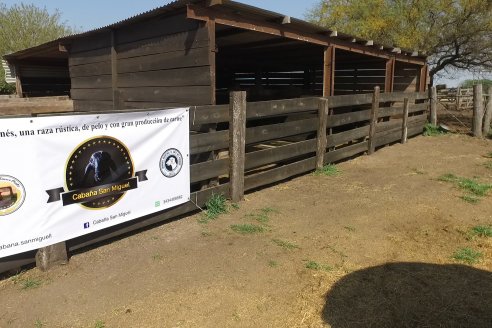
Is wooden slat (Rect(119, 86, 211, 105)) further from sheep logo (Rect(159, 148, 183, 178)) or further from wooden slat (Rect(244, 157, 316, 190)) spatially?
wooden slat (Rect(244, 157, 316, 190))

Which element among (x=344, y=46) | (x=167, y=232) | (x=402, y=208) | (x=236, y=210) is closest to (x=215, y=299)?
(x=167, y=232)

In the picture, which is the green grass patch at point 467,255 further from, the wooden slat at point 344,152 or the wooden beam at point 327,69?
the wooden beam at point 327,69

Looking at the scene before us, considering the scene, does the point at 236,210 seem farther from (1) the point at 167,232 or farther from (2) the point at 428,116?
(2) the point at 428,116

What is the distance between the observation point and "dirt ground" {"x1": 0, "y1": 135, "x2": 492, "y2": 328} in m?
3.07

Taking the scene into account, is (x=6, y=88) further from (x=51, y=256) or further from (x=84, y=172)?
(x=51, y=256)

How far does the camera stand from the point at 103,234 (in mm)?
4191

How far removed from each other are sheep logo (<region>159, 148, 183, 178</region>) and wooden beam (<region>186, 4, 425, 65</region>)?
193cm

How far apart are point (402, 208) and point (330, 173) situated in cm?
215

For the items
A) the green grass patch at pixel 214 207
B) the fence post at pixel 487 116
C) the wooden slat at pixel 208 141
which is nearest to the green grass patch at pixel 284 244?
the green grass patch at pixel 214 207

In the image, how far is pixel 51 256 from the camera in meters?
3.75

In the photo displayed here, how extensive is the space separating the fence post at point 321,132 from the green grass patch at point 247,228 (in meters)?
3.24

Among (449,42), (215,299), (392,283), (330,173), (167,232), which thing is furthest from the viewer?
(449,42)

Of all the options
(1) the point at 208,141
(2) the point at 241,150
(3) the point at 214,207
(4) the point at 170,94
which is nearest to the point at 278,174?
(2) the point at 241,150

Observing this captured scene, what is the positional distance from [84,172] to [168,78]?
3.04 meters
